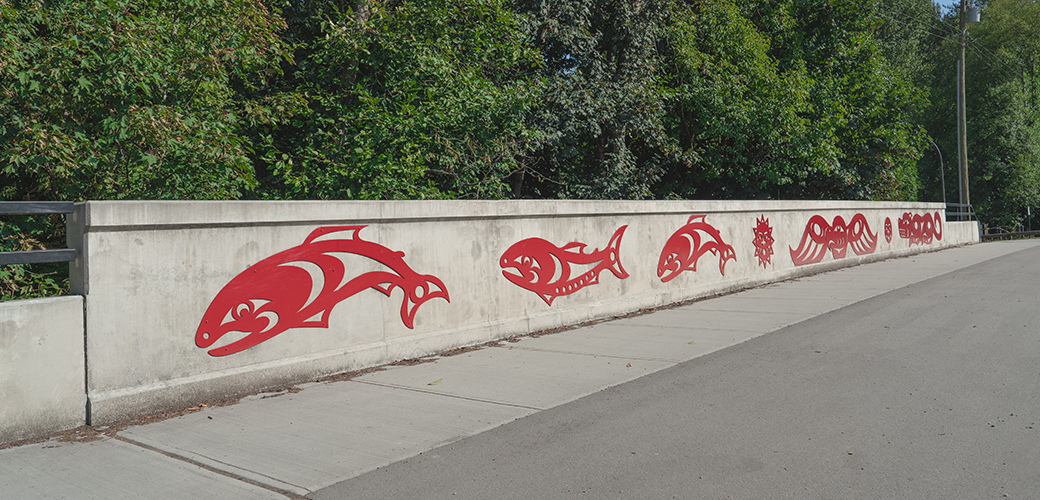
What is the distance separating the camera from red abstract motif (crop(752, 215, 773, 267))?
14438 millimetres

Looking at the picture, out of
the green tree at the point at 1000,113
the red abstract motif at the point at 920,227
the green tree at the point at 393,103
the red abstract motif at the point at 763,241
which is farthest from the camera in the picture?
the green tree at the point at 1000,113

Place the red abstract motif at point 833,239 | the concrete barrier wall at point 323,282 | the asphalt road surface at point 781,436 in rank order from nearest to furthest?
the asphalt road surface at point 781,436
the concrete barrier wall at point 323,282
the red abstract motif at point 833,239

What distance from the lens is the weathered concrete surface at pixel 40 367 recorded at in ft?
15.4

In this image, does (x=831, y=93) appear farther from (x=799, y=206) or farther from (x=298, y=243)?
(x=298, y=243)

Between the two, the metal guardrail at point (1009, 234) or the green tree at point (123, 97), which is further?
the metal guardrail at point (1009, 234)

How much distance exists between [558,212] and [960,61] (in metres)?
30.5

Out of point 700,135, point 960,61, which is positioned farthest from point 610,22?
point 960,61

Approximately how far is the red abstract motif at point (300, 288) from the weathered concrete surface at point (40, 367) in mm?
926

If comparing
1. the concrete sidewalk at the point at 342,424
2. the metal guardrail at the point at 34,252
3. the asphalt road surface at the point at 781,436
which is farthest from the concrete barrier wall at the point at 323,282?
the asphalt road surface at the point at 781,436

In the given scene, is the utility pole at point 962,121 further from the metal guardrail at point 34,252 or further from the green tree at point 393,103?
the metal guardrail at point 34,252

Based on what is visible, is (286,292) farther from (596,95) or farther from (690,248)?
(596,95)

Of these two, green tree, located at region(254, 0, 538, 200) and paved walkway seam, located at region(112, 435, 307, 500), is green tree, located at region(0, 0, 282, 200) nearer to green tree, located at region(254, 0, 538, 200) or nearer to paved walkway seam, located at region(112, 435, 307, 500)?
green tree, located at region(254, 0, 538, 200)

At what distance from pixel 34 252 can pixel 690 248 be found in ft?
31.7

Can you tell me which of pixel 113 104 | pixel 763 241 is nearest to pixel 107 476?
pixel 113 104
